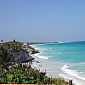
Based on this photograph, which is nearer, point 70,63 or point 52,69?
point 52,69

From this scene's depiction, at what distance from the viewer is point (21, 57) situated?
40.6 m

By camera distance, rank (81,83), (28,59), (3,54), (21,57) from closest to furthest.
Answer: (81,83), (3,54), (21,57), (28,59)

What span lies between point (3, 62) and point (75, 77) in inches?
283

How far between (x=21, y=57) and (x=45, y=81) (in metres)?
24.1

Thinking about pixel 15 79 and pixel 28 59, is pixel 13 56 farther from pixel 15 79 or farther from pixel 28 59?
pixel 15 79

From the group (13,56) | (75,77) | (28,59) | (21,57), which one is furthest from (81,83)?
(28,59)

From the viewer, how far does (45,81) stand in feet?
55.0

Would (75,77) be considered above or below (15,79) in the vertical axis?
below

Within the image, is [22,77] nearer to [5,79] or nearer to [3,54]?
[5,79]

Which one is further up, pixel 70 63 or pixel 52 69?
pixel 52 69

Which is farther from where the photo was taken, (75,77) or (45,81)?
(75,77)

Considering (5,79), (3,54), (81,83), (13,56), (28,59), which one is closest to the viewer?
(5,79)

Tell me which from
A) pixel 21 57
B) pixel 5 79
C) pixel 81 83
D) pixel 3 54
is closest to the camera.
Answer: pixel 5 79

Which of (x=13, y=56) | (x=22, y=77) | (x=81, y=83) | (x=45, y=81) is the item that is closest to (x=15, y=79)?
(x=22, y=77)
